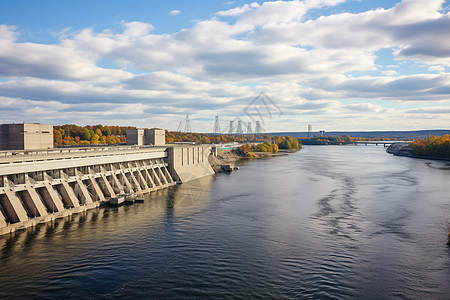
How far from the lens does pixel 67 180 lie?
37.0m

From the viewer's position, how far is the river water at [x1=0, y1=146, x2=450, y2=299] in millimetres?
19438

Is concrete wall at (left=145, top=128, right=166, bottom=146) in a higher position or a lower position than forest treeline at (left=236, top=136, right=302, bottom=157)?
higher

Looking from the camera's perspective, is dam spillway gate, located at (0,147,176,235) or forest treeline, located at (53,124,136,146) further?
forest treeline, located at (53,124,136,146)

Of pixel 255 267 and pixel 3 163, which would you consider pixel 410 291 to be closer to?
pixel 255 267

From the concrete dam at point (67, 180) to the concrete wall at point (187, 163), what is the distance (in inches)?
43.7

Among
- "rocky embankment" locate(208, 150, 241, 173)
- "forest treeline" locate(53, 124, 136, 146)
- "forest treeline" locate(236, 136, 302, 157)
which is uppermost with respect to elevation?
"forest treeline" locate(53, 124, 136, 146)

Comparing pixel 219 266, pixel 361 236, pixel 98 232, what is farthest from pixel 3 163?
pixel 361 236

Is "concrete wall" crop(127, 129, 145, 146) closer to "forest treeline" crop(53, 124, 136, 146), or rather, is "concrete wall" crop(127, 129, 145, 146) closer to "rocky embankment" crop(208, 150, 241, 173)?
"rocky embankment" crop(208, 150, 241, 173)

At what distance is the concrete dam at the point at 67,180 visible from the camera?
1177 inches

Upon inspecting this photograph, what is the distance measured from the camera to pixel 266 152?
147 metres

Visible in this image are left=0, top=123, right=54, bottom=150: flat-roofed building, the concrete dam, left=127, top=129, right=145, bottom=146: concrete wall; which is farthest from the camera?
left=127, top=129, right=145, bottom=146: concrete wall

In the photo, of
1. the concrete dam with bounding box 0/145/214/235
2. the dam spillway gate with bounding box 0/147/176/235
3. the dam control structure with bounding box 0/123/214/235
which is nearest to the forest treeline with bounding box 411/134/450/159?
the concrete dam with bounding box 0/145/214/235

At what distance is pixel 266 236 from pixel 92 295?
565 inches

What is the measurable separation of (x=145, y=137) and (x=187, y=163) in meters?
13.4
